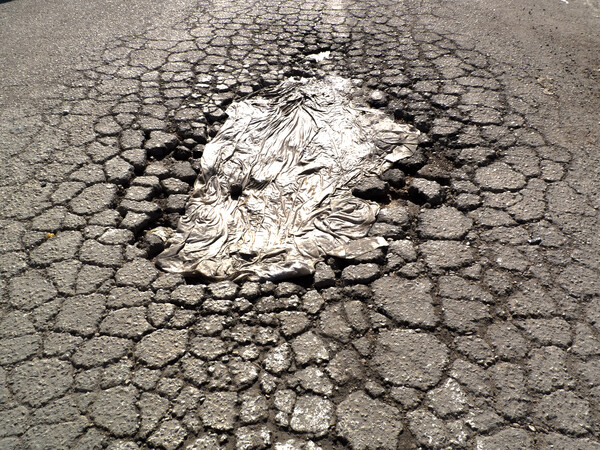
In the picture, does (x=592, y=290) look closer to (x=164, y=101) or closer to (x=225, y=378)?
(x=225, y=378)

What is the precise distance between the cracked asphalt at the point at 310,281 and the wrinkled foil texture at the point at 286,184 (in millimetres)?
111

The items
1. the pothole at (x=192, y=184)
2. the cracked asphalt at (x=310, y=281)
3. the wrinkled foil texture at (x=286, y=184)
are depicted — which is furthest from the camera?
the pothole at (x=192, y=184)

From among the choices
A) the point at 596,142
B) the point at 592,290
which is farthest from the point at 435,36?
the point at 592,290

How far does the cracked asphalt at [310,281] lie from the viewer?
6.14 ft

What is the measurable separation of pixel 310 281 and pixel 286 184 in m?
0.82

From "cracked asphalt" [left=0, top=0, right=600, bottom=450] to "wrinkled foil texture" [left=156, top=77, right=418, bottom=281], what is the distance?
111mm

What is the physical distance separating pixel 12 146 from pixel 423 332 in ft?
9.53

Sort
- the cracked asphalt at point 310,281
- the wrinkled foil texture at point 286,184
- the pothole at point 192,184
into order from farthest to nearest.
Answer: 1. the pothole at point 192,184
2. the wrinkled foil texture at point 286,184
3. the cracked asphalt at point 310,281

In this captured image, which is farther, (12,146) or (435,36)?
(435,36)

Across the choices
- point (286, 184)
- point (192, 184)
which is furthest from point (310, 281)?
point (192, 184)

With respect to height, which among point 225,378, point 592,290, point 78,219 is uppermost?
point 78,219

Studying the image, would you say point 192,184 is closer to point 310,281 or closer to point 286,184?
point 286,184

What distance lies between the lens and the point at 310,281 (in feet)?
7.99

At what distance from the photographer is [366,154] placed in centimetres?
321
